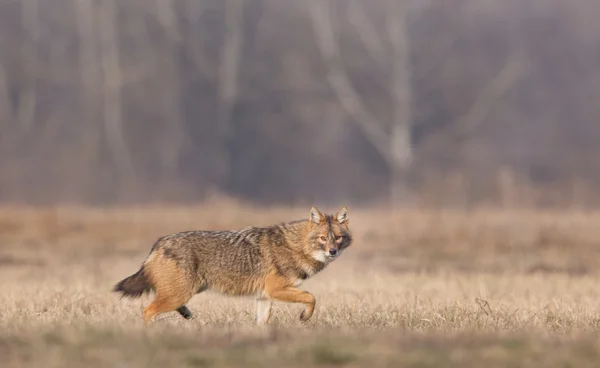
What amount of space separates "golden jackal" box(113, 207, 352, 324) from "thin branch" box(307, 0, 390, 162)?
940 inches

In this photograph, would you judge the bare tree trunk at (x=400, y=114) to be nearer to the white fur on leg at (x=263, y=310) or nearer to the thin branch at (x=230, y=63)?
the thin branch at (x=230, y=63)

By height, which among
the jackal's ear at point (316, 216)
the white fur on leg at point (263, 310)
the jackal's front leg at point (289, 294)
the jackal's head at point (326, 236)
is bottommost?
the white fur on leg at point (263, 310)

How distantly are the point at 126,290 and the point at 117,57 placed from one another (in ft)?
95.1

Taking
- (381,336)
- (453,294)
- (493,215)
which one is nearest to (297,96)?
(493,215)

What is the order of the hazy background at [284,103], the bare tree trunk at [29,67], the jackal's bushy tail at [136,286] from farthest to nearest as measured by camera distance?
the bare tree trunk at [29,67] < the hazy background at [284,103] < the jackal's bushy tail at [136,286]

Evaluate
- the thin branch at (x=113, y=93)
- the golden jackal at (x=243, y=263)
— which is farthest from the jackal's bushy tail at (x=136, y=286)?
the thin branch at (x=113, y=93)

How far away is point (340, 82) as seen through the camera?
35906 millimetres

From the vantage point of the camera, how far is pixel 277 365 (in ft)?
22.5

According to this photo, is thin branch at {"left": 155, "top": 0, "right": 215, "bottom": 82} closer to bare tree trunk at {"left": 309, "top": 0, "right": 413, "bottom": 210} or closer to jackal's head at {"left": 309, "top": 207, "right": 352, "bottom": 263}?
bare tree trunk at {"left": 309, "top": 0, "right": 413, "bottom": 210}

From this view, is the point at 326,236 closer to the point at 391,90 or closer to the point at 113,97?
the point at 391,90

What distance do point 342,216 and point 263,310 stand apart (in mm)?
1481

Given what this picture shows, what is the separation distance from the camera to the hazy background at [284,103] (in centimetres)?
3634

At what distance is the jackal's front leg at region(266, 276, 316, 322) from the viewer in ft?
33.7

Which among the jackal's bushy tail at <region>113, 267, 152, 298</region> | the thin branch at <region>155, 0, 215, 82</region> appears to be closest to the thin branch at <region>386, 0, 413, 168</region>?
the thin branch at <region>155, 0, 215, 82</region>
